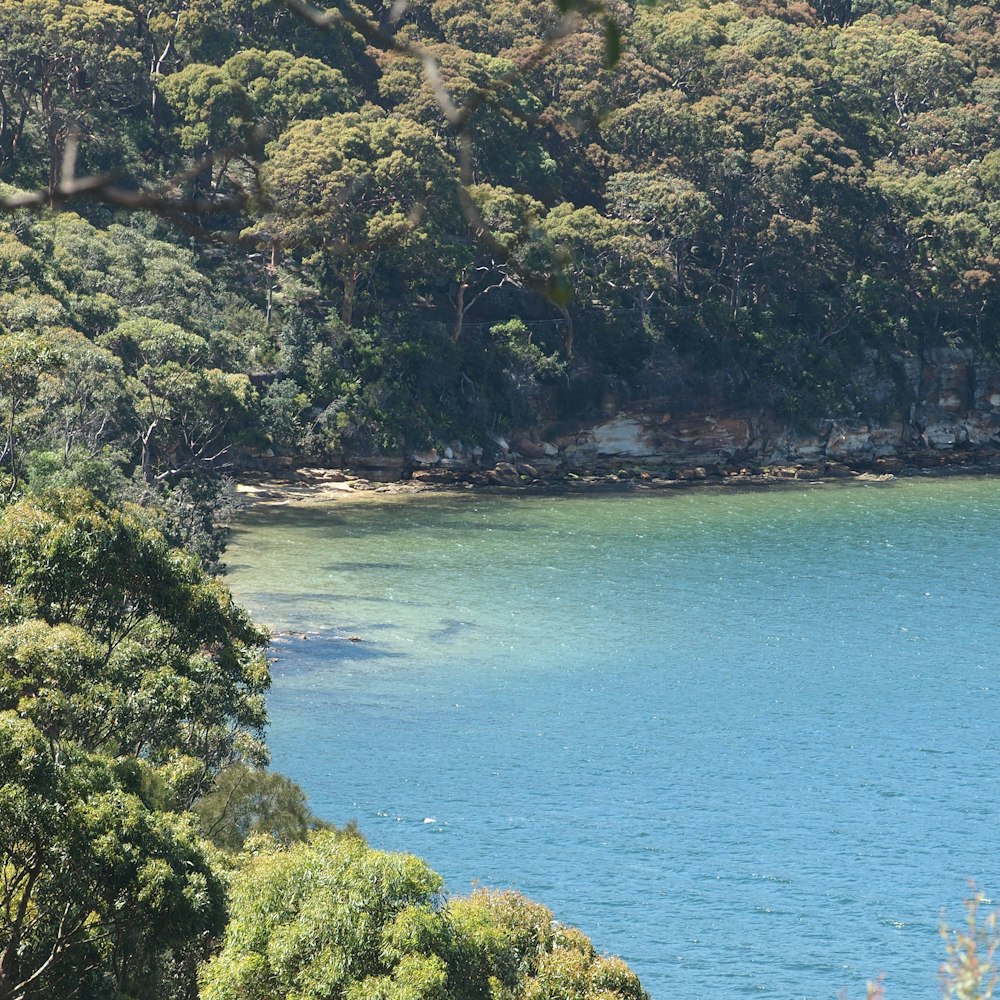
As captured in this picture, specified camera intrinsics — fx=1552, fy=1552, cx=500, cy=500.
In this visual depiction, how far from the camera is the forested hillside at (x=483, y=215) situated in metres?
65.4

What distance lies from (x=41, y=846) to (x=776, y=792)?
73.2 ft

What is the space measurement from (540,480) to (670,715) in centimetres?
3499

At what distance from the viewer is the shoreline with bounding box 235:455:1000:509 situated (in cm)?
6762

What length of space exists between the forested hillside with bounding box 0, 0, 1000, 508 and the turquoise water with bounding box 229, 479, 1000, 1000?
8891mm

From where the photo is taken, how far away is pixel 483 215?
64562 mm

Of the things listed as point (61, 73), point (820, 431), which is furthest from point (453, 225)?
point (820, 431)

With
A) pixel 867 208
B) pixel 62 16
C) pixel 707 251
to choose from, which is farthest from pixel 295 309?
pixel 867 208

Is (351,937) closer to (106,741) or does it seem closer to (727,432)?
(106,741)

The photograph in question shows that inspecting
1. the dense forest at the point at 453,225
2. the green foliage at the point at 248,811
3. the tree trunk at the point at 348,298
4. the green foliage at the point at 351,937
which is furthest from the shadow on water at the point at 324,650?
the tree trunk at the point at 348,298

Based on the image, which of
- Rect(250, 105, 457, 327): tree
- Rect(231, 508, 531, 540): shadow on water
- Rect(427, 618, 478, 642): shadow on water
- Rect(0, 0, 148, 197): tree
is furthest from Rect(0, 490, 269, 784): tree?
Rect(0, 0, 148, 197): tree

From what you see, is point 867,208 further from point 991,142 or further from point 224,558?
point 224,558

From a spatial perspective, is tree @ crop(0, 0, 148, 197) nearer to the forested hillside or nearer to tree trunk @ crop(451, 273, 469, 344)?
the forested hillside

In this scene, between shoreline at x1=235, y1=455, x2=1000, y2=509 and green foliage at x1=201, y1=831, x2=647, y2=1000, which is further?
shoreline at x1=235, y1=455, x2=1000, y2=509

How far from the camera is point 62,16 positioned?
224 ft
